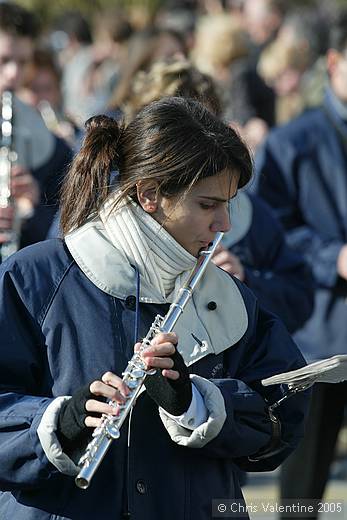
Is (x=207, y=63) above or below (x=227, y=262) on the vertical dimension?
above

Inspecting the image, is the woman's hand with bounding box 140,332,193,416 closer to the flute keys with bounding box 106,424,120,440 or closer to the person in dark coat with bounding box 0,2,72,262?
the flute keys with bounding box 106,424,120,440

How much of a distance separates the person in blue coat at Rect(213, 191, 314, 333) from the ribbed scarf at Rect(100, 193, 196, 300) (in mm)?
1129

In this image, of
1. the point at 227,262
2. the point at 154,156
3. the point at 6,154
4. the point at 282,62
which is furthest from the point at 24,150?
the point at 282,62

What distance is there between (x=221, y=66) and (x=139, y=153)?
5542 millimetres

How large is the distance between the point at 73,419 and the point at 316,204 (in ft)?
8.85

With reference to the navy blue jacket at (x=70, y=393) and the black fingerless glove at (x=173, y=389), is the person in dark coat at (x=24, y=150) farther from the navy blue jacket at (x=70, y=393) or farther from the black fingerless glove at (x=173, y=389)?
the black fingerless glove at (x=173, y=389)

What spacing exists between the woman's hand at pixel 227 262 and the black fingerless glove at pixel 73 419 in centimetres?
125

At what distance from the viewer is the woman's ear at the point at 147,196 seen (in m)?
2.89

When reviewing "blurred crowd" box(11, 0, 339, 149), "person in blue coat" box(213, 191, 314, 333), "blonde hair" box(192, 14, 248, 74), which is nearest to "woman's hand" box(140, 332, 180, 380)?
"person in blue coat" box(213, 191, 314, 333)

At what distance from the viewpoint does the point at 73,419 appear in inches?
103

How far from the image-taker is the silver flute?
2.53m

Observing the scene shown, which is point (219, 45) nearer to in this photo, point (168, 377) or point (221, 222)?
point (221, 222)

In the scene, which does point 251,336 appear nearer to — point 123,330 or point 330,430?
point 123,330

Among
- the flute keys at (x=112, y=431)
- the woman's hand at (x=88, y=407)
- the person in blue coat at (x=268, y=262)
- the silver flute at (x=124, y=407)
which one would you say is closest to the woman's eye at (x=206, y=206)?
the silver flute at (x=124, y=407)
